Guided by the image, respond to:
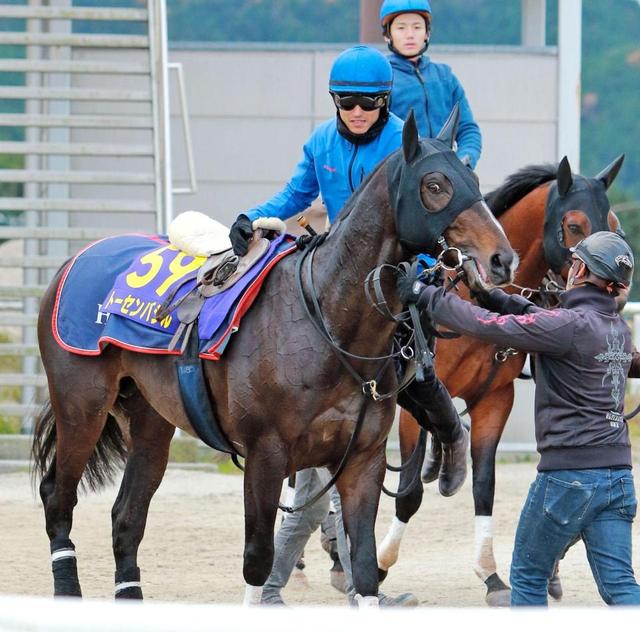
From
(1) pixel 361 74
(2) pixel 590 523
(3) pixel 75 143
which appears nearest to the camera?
(2) pixel 590 523

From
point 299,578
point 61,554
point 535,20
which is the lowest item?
point 299,578

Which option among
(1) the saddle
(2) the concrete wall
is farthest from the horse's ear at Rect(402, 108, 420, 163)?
(2) the concrete wall

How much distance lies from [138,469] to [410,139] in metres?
2.23

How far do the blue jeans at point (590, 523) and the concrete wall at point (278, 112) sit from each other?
7323 mm

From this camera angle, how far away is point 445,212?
4402 mm

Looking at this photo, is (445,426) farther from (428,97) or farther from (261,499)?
(428,97)

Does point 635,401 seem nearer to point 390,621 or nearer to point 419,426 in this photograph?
point 419,426

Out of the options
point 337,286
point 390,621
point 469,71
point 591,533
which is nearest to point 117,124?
point 469,71

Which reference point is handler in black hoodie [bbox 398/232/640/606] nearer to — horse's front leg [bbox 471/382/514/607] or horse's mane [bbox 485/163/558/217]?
horse's front leg [bbox 471/382/514/607]

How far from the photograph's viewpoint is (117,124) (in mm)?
10516

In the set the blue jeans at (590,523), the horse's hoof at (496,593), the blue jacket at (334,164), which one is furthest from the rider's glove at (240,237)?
the horse's hoof at (496,593)

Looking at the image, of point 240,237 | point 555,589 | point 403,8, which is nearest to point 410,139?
point 240,237

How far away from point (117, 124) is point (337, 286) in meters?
6.17

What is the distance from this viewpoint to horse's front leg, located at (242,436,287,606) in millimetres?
4730
